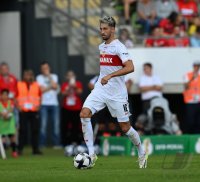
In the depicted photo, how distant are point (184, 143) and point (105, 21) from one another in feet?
29.9

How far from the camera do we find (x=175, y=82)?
26188mm

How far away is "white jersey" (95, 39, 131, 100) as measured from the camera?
14.7m

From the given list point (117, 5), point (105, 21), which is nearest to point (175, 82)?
point (117, 5)

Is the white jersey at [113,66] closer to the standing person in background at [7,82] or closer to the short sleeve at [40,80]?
the standing person in background at [7,82]

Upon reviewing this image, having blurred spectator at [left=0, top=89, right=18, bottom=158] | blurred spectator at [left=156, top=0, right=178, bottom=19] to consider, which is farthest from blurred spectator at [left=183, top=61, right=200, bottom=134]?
blurred spectator at [left=0, top=89, right=18, bottom=158]

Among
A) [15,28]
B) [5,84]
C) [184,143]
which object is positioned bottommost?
[184,143]

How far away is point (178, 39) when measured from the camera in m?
26.1

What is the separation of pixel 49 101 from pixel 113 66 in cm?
1113

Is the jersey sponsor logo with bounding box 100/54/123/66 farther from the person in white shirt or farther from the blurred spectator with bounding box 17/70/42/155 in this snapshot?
the person in white shirt

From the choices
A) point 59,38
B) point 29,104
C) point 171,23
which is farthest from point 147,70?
point 59,38

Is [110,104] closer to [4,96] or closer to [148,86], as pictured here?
[4,96]

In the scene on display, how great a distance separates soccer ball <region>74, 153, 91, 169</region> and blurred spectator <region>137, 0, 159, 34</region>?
12.2m

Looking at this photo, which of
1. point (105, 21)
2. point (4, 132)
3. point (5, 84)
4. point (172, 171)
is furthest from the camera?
point (5, 84)

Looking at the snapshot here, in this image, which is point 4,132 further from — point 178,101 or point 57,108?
point 178,101
